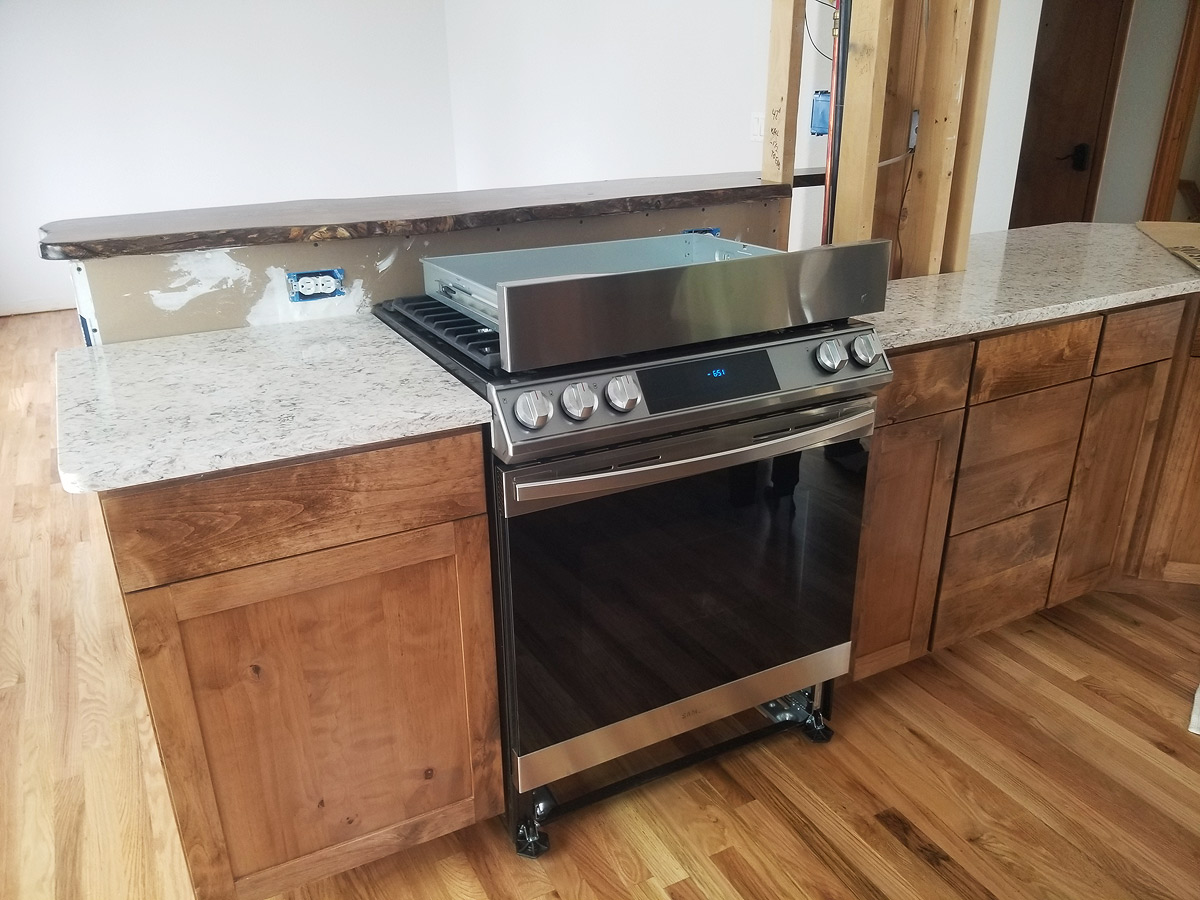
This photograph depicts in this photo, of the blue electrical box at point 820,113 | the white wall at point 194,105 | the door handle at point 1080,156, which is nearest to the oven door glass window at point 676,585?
the blue electrical box at point 820,113

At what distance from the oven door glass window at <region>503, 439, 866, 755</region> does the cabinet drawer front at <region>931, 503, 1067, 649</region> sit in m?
0.36

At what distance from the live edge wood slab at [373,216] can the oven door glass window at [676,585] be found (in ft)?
2.37

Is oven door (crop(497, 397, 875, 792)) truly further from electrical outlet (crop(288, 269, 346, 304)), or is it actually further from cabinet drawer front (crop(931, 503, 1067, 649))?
electrical outlet (crop(288, 269, 346, 304))

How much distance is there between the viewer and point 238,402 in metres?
1.27

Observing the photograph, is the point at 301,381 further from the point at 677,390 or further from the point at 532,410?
the point at 677,390

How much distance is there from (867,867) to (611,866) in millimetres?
449

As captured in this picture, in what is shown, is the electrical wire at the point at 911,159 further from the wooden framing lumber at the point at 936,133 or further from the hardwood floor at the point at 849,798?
the hardwood floor at the point at 849,798

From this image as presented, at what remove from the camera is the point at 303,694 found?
1.28 metres

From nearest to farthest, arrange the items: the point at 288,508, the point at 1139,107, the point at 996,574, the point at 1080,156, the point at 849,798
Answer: the point at 288,508
the point at 849,798
the point at 996,574
the point at 1139,107
the point at 1080,156

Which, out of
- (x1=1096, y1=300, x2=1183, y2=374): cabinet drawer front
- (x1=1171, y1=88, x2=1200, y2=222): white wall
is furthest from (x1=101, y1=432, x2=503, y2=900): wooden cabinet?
(x1=1171, y1=88, x2=1200, y2=222): white wall

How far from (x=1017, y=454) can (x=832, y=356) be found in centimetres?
69

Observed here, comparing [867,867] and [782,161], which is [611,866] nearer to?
[867,867]

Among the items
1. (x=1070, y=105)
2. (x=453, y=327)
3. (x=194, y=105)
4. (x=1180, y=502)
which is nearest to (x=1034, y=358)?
(x=1180, y=502)

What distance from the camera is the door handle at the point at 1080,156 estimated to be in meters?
4.37
